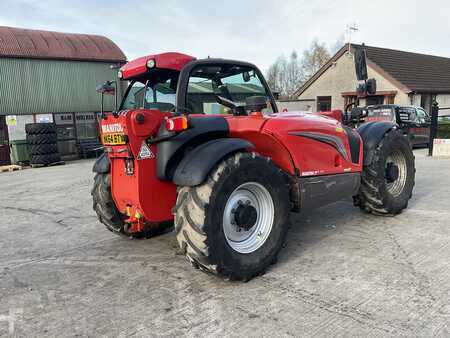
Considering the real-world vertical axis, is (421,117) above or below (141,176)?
above

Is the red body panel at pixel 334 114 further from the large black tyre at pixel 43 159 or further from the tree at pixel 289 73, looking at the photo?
the tree at pixel 289 73

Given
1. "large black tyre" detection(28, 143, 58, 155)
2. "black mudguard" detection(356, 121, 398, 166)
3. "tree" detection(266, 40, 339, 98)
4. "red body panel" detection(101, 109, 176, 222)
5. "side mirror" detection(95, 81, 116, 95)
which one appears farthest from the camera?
"tree" detection(266, 40, 339, 98)

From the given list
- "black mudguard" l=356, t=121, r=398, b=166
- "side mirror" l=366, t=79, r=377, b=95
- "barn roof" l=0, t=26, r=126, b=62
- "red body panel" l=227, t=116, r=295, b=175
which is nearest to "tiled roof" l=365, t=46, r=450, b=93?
"barn roof" l=0, t=26, r=126, b=62

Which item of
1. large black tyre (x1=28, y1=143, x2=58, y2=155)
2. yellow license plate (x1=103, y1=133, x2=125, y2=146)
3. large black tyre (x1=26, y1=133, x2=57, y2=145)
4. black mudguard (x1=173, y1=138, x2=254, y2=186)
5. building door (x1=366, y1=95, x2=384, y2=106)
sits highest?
building door (x1=366, y1=95, x2=384, y2=106)

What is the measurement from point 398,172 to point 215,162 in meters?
3.26

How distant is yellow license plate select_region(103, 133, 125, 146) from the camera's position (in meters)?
3.29

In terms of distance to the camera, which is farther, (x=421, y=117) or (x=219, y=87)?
(x=421, y=117)

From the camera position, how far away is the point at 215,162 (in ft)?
10.2

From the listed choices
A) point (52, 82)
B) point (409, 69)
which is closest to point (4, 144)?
point (52, 82)

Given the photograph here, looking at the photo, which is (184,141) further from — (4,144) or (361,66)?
(4,144)

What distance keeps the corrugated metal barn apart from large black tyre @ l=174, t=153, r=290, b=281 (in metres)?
16.2

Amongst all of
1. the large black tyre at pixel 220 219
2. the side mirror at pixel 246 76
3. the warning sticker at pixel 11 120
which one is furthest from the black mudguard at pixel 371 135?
the warning sticker at pixel 11 120

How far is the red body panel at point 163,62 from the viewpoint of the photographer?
3.61m

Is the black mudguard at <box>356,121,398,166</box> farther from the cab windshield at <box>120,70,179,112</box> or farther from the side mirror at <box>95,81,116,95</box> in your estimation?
the side mirror at <box>95,81,116,95</box>
